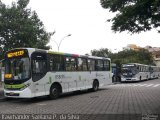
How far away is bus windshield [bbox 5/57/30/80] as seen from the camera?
15.0 metres

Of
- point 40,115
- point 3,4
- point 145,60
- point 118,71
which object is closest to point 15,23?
point 3,4

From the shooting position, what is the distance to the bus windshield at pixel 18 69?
592 inches

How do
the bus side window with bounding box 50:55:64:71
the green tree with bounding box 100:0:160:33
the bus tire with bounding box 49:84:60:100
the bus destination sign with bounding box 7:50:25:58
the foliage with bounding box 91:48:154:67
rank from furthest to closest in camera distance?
the foliage with bounding box 91:48:154:67 < the bus side window with bounding box 50:55:64:71 < the bus tire with bounding box 49:84:60:100 < the bus destination sign with bounding box 7:50:25:58 < the green tree with bounding box 100:0:160:33

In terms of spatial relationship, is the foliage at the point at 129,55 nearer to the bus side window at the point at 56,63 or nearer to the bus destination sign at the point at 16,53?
the bus side window at the point at 56,63

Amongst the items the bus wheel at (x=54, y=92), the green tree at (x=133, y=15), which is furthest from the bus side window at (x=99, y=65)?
the green tree at (x=133, y=15)

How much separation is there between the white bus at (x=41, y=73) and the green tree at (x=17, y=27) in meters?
2.98

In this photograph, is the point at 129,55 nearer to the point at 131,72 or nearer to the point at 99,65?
the point at 131,72

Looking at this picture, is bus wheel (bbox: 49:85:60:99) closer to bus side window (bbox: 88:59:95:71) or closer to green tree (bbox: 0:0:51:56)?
green tree (bbox: 0:0:51:56)

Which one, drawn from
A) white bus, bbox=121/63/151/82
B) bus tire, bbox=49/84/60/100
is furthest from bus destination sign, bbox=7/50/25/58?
white bus, bbox=121/63/151/82

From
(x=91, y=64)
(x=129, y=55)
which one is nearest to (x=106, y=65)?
(x=91, y=64)

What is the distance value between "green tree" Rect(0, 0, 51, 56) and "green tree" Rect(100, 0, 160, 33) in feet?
31.0

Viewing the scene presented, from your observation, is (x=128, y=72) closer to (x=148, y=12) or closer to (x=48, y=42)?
(x=48, y=42)

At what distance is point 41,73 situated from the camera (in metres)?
15.8

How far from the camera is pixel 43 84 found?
52.1ft
